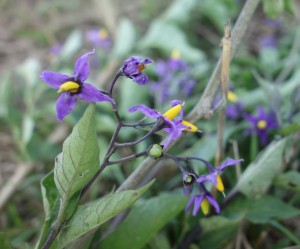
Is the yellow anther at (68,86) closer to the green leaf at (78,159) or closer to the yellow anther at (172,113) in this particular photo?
the green leaf at (78,159)

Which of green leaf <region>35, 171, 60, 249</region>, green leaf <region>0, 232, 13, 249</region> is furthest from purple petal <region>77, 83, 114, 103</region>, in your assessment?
green leaf <region>0, 232, 13, 249</region>

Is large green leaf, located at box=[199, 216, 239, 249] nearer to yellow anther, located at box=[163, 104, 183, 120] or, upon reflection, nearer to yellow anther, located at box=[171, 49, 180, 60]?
yellow anther, located at box=[163, 104, 183, 120]

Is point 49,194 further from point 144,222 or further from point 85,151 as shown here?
point 144,222

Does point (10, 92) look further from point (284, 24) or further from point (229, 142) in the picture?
point (284, 24)

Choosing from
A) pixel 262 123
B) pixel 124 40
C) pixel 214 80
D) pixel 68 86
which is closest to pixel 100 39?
pixel 124 40

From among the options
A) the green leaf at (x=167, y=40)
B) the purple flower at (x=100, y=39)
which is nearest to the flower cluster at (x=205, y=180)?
the green leaf at (x=167, y=40)
